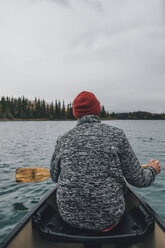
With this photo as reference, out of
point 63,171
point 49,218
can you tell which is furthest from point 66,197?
point 49,218

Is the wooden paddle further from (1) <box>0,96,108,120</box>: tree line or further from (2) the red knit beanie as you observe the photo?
(1) <box>0,96,108,120</box>: tree line

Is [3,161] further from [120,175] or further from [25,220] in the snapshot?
[120,175]

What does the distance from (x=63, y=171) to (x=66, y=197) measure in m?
0.29

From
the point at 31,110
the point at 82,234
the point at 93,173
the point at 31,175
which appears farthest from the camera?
the point at 31,110

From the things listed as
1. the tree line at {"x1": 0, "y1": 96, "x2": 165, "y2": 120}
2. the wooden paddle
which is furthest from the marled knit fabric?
the tree line at {"x1": 0, "y1": 96, "x2": 165, "y2": 120}

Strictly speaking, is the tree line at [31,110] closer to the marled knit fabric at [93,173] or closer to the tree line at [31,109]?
the tree line at [31,109]

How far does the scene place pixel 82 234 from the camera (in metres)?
2.15

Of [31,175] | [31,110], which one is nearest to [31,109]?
[31,110]

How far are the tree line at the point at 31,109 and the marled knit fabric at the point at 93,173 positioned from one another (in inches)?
4509

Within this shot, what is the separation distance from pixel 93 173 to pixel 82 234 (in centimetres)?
78

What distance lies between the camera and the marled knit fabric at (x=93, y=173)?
199 cm

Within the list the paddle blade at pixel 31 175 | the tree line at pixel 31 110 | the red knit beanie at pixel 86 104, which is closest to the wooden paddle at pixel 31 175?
the paddle blade at pixel 31 175

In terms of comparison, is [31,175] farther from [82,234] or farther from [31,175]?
[82,234]

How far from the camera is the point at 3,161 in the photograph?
1188 cm
